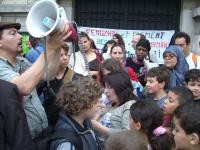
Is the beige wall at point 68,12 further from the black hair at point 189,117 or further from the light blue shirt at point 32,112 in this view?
the black hair at point 189,117

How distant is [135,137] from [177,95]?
1.42 metres

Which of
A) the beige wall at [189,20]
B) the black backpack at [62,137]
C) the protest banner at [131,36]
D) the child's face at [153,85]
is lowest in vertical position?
the black backpack at [62,137]

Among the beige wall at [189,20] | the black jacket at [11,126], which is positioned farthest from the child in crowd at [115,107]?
the beige wall at [189,20]

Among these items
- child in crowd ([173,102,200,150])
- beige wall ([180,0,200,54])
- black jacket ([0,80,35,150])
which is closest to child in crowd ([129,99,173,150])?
child in crowd ([173,102,200,150])

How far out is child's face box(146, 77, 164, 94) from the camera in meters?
4.61

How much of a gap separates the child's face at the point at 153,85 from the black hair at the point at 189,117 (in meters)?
1.58

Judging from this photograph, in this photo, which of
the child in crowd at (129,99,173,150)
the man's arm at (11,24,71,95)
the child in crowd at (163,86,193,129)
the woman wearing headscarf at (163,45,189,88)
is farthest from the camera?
the woman wearing headscarf at (163,45,189,88)

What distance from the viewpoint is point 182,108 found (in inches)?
119

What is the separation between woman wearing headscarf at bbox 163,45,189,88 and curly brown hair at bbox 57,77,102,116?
2.31 m

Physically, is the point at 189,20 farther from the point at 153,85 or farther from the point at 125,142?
the point at 125,142

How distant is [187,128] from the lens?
288 cm

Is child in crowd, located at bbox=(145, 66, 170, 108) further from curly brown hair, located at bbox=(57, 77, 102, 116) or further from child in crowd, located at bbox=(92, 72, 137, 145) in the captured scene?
curly brown hair, located at bbox=(57, 77, 102, 116)

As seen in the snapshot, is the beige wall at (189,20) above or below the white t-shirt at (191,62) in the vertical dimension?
above

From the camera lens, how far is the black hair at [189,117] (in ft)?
9.39
